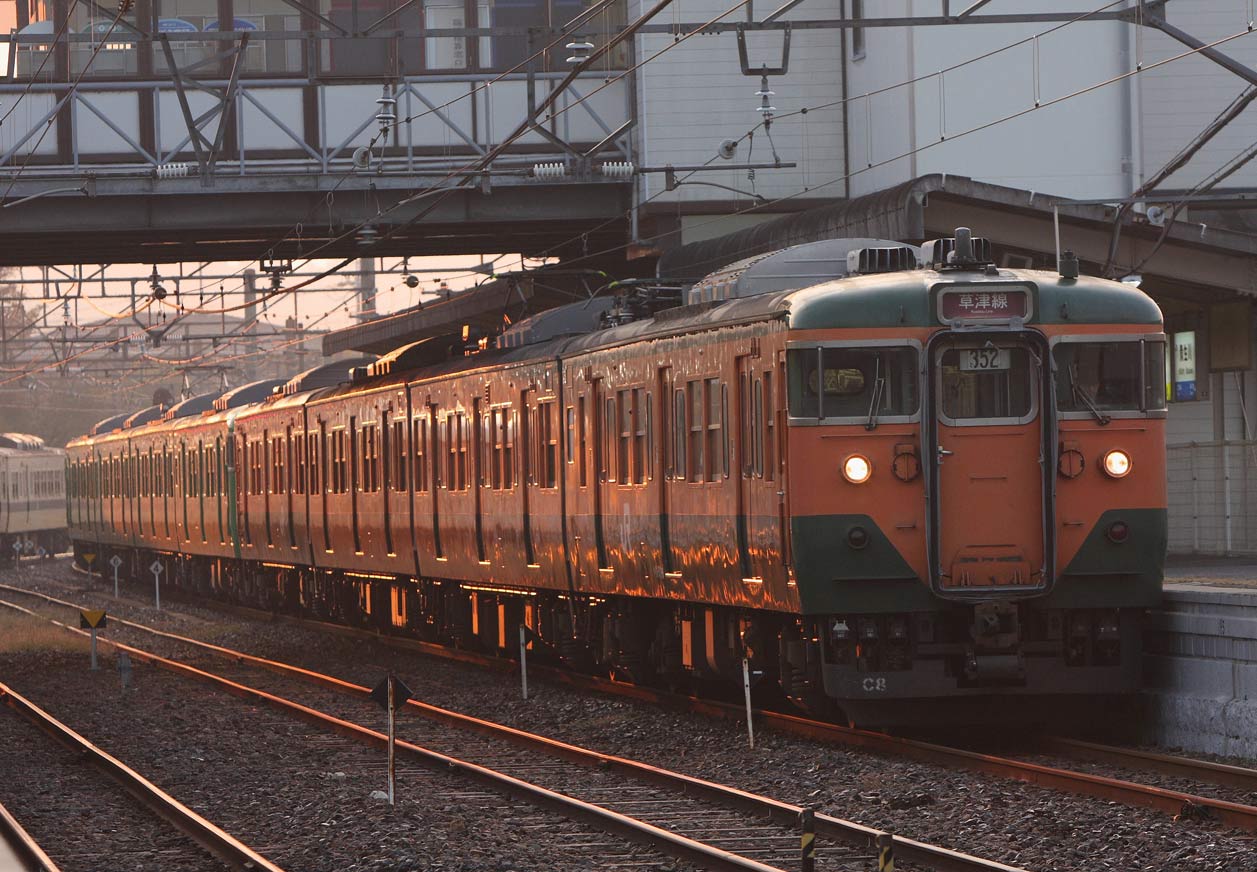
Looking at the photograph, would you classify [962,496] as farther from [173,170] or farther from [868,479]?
[173,170]

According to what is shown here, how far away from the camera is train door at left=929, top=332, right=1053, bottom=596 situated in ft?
44.5

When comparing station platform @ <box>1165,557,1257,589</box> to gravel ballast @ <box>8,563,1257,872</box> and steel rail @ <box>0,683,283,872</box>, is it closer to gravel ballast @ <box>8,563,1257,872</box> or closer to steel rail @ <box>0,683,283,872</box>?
gravel ballast @ <box>8,563,1257,872</box>

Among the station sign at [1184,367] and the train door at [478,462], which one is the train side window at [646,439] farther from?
the station sign at [1184,367]

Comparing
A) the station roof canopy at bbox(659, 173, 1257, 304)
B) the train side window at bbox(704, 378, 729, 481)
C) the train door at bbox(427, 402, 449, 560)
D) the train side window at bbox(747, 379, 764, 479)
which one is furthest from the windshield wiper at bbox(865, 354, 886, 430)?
the train door at bbox(427, 402, 449, 560)

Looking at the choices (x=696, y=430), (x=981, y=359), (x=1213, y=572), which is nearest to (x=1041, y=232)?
(x=1213, y=572)

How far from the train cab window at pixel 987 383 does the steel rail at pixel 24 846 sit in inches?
229

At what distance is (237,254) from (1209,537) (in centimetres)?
1856

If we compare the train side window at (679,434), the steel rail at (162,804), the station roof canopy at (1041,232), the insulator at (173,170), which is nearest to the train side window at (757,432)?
the train side window at (679,434)

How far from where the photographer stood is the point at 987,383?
13727 millimetres

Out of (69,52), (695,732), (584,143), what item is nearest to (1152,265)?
(695,732)

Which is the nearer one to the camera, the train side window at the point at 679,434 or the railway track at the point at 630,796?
the railway track at the point at 630,796

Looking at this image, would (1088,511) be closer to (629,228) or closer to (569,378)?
(569,378)

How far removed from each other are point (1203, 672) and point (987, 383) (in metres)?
2.12

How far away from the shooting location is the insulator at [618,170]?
2962 cm
